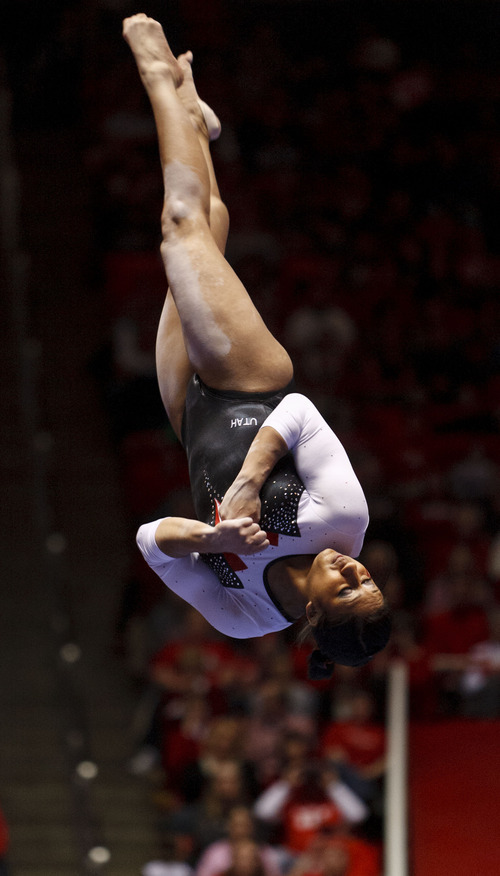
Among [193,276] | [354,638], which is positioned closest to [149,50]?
[193,276]

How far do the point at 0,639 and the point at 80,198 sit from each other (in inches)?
160

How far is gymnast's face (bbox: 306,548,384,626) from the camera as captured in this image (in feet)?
9.97

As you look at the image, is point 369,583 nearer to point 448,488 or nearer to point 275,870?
point 275,870

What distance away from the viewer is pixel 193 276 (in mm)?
3365

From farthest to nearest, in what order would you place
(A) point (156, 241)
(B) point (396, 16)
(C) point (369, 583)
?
1. (B) point (396, 16)
2. (A) point (156, 241)
3. (C) point (369, 583)

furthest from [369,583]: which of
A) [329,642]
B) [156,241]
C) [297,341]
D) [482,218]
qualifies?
[482,218]

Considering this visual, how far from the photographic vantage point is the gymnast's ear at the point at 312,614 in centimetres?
310

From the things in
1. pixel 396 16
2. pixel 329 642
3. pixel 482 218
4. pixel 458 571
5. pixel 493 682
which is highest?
pixel 396 16

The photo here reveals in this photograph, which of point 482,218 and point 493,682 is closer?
point 493,682

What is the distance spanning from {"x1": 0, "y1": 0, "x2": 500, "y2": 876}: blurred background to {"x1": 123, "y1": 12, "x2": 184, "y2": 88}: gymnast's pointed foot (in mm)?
2429

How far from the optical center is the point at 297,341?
761 cm

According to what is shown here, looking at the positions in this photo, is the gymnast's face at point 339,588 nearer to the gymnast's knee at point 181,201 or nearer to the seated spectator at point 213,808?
the gymnast's knee at point 181,201

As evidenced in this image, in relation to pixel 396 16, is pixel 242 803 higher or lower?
lower

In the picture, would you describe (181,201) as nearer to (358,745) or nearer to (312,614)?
(312,614)
